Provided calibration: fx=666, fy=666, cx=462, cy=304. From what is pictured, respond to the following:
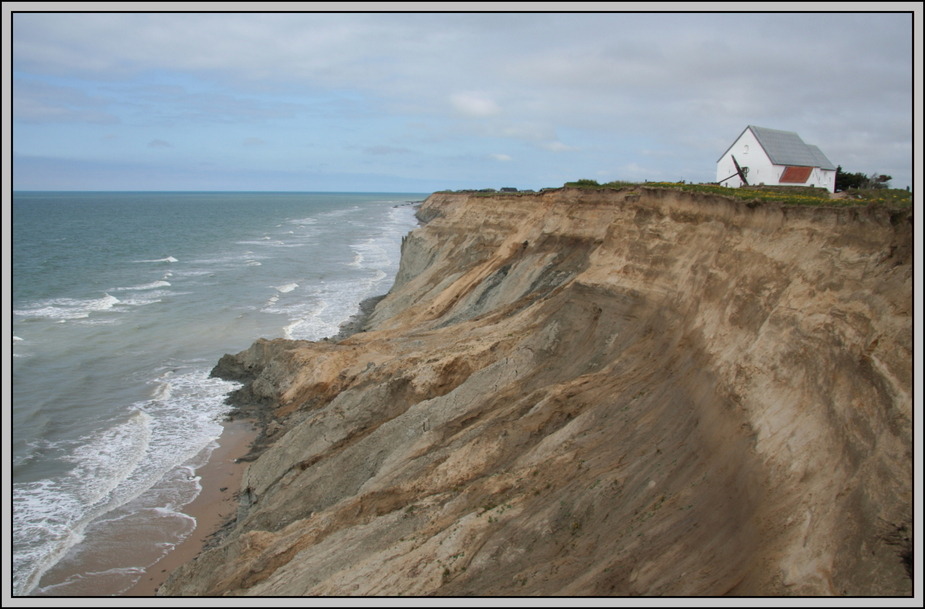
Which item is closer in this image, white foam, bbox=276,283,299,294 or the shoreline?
the shoreline

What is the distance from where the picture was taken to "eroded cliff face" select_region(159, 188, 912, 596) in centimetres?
914

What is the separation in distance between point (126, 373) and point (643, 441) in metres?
25.0

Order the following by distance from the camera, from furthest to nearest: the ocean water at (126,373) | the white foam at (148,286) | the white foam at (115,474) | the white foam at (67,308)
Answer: the white foam at (148,286) → the white foam at (67,308) → the ocean water at (126,373) → the white foam at (115,474)

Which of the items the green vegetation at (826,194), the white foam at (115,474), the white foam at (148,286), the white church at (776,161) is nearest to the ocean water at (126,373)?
the white foam at (115,474)

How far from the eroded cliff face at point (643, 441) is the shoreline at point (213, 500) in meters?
0.99

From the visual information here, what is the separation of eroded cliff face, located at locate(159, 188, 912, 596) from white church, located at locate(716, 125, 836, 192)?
7187 mm

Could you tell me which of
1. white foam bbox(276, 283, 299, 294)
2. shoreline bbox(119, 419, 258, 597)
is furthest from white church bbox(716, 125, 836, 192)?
white foam bbox(276, 283, 299, 294)

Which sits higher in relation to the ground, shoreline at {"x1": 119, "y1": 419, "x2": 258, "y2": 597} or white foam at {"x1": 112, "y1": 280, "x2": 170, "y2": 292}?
white foam at {"x1": 112, "y1": 280, "x2": 170, "y2": 292}

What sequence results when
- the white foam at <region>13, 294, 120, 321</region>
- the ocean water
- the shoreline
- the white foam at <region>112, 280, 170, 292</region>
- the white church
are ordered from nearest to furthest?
the shoreline < the ocean water < the white church < the white foam at <region>13, 294, 120, 321</region> < the white foam at <region>112, 280, 170, 292</region>

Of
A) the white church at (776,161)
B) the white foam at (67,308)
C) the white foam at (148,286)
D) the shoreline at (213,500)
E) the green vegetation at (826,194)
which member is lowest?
the shoreline at (213,500)

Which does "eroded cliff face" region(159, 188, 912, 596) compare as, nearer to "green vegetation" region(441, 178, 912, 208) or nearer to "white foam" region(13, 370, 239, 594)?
"green vegetation" region(441, 178, 912, 208)

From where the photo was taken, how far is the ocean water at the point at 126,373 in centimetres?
1764

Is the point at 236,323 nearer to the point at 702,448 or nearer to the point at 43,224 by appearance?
the point at 702,448

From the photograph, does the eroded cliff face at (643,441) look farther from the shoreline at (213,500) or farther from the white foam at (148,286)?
the white foam at (148,286)
